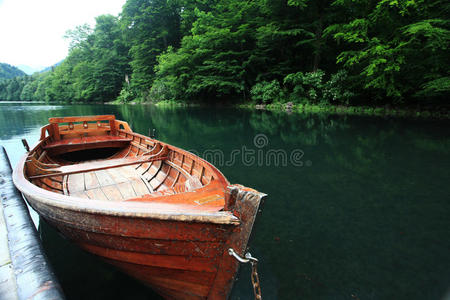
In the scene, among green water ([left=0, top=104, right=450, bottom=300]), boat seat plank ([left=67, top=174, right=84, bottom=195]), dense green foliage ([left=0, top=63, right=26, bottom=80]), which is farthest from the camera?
dense green foliage ([left=0, top=63, right=26, bottom=80])

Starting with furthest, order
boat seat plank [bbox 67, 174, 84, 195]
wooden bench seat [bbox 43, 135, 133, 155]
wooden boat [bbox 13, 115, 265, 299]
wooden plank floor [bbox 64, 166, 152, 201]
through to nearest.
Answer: wooden bench seat [bbox 43, 135, 133, 155] → boat seat plank [bbox 67, 174, 84, 195] → wooden plank floor [bbox 64, 166, 152, 201] → wooden boat [bbox 13, 115, 265, 299]

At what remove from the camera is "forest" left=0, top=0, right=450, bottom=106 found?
11.8 metres

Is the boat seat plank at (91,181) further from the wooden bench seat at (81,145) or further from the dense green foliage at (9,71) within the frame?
the dense green foliage at (9,71)

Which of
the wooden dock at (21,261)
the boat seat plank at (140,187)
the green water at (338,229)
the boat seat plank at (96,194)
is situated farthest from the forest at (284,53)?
the wooden dock at (21,261)

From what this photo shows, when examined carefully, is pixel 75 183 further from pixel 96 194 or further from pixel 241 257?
pixel 241 257

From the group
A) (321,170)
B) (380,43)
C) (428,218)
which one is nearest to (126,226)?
(428,218)

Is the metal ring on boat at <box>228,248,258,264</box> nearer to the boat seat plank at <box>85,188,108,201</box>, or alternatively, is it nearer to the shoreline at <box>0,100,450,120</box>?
the boat seat plank at <box>85,188,108,201</box>

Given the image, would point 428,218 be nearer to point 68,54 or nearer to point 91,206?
point 91,206

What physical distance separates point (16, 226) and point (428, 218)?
5.32 m

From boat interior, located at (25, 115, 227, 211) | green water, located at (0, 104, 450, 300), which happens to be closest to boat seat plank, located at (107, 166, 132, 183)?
boat interior, located at (25, 115, 227, 211)

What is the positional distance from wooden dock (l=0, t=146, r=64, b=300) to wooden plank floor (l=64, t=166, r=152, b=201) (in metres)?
0.79

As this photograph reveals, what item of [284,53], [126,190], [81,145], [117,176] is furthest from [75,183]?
[284,53]

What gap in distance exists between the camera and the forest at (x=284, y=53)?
11.8 m

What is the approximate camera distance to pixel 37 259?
1.81 meters
